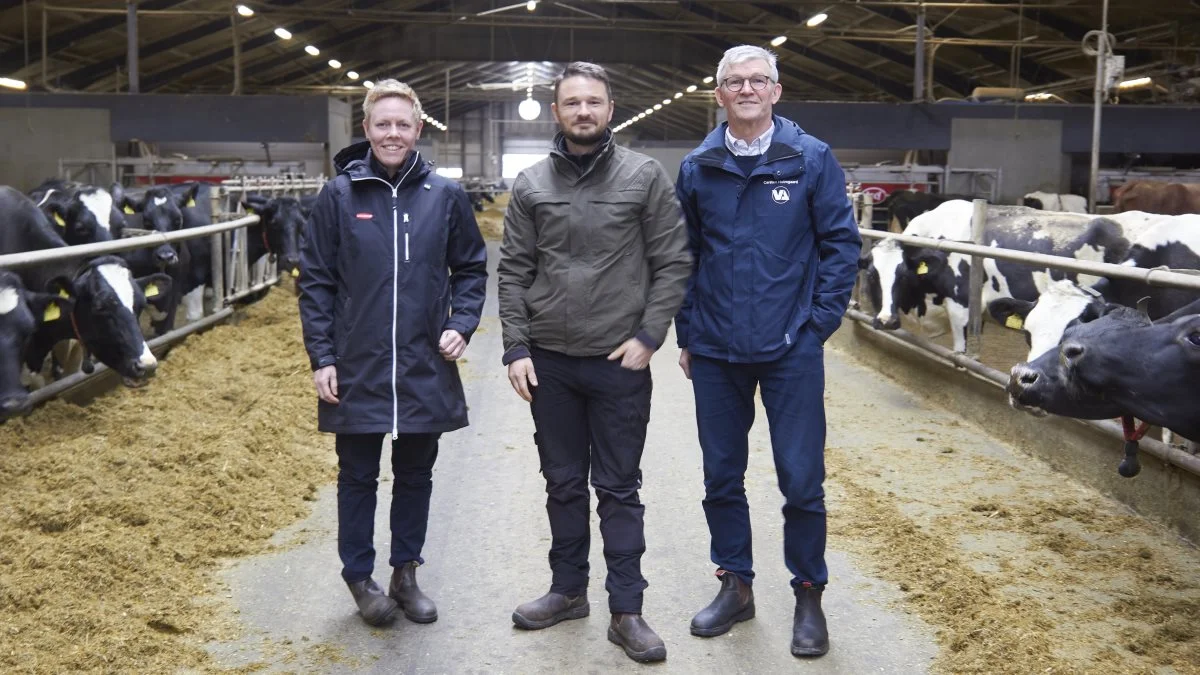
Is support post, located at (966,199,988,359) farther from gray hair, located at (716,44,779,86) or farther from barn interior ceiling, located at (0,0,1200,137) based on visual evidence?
barn interior ceiling, located at (0,0,1200,137)

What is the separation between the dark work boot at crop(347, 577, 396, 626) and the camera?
3.87 m

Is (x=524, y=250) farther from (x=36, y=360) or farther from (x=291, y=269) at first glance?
(x=291, y=269)

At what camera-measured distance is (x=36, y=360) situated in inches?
280

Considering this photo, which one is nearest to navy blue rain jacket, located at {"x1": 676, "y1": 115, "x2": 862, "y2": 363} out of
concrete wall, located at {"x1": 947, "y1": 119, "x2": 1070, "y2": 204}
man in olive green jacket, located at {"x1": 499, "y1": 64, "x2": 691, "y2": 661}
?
man in olive green jacket, located at {"x1": 499, "y1": 64, "x2": 691, "y2": 661}

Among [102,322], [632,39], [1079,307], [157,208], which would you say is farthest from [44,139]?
[1079,307]

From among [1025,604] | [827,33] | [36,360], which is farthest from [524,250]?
[827,33]

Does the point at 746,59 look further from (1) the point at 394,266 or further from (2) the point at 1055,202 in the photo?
(2) the point at 1055,202

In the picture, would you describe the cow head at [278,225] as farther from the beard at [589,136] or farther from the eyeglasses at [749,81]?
the eyeglasses at [749,81]

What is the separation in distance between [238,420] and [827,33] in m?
18.0

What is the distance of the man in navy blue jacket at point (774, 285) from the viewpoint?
3658mm

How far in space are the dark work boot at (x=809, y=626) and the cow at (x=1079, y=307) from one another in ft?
4.31

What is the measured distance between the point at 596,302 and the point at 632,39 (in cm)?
2320

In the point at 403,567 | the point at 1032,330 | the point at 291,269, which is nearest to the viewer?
the point at 403,567

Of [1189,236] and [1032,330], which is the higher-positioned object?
[1189,236]
